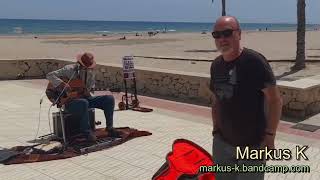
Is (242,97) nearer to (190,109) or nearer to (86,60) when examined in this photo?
(86,60)

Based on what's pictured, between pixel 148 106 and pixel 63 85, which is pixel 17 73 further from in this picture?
pixel 63 85

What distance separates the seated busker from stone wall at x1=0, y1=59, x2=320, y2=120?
1.69m

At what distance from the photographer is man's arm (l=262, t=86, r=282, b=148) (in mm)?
3207

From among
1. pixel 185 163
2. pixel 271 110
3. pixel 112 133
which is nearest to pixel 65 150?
pixel 112 133

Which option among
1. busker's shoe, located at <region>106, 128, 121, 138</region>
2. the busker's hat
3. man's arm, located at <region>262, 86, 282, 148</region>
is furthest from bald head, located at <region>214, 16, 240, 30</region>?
busker's shoe, located at <region>106, 128, 121, 138</region>

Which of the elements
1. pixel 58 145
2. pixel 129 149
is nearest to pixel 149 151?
pixel 129 149

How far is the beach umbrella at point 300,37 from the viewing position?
15359 millimetres

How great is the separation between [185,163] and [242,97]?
0.70 m

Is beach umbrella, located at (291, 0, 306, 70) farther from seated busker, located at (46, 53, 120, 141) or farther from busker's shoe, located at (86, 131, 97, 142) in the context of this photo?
busker's shoe, located at (86, 131, 97, 142)

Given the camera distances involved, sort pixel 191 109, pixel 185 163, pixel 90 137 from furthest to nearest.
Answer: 1. pixel 191 109
2. pixel 90 137
3. pixel 185 163

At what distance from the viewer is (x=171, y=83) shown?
11.4 meters

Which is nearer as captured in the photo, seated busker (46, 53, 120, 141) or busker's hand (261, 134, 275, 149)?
busker's hand (261, 134, 275, 149)

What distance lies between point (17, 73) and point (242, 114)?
1231 centimetres

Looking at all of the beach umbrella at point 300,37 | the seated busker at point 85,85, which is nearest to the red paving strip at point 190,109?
the seated busker at point 85,85
